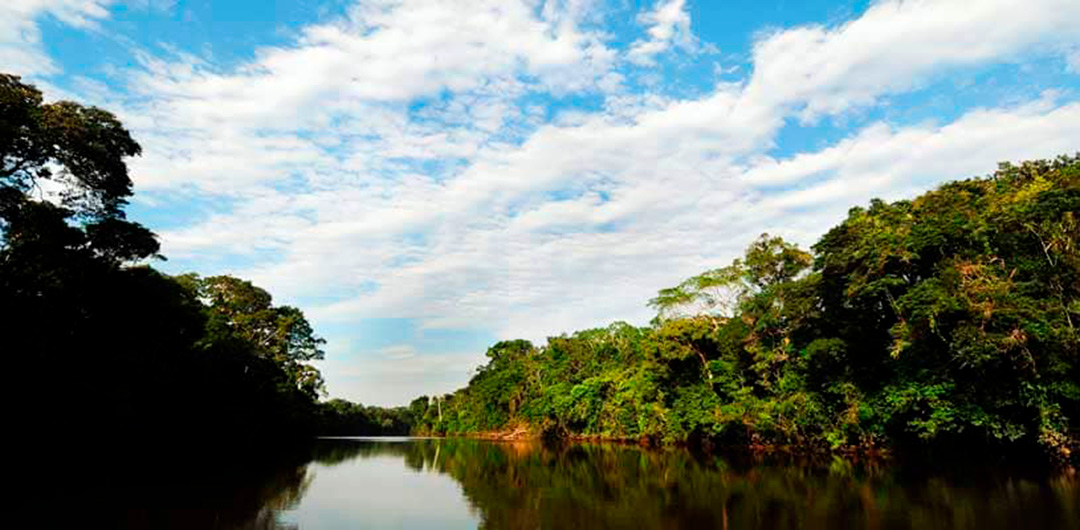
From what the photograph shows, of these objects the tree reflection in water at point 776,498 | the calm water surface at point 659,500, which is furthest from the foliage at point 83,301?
the tree reflection in water at point 776,498

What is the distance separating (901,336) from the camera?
19.1 meters

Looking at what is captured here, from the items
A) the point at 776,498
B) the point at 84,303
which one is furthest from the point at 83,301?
the point at 776,498

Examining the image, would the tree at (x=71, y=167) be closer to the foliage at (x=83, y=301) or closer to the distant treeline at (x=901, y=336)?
the foliage at (x=83, y=301)

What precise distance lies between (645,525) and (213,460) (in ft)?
67.1

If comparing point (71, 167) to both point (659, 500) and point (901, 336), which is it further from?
point (901, 336)

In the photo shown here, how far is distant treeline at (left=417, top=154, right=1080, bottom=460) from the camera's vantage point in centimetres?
1653

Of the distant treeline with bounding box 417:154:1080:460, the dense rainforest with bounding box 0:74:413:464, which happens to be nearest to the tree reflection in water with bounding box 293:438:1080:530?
the distant treeline with bounding box 417:154:1080:460

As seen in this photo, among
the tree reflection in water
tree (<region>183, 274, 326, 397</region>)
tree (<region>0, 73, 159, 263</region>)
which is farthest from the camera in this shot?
tree (<region>183, 274, 326, 397</region>)

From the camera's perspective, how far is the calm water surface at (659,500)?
9.68 meters

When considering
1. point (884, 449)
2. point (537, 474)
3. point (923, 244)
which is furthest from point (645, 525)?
point (884, 449)

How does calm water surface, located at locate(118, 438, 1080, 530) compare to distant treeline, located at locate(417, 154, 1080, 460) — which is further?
distant treeline, located at locate(417, 154, 1080, 460)

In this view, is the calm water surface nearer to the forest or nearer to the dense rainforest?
the forest

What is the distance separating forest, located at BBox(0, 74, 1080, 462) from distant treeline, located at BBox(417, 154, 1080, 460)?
2.8 inches

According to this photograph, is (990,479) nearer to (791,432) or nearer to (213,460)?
(791,432)
